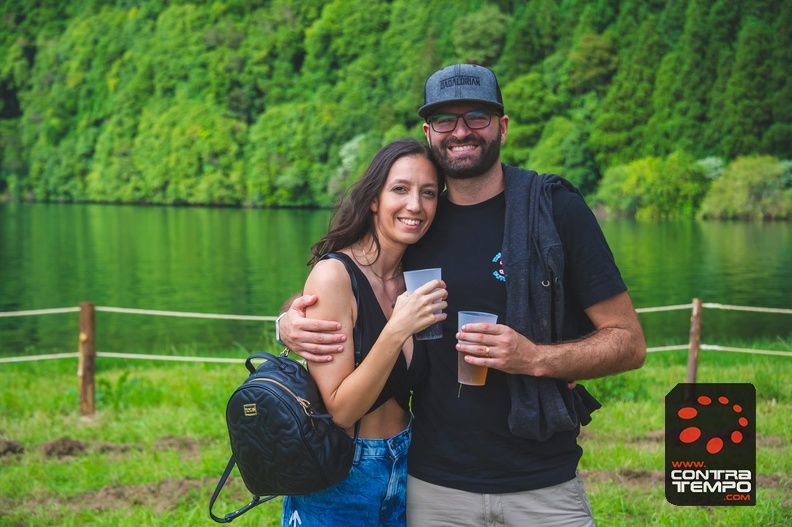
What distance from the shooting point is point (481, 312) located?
235 cm

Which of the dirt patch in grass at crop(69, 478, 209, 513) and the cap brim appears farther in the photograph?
the dirt patch in grass at crop(69, 478, 209, 513)

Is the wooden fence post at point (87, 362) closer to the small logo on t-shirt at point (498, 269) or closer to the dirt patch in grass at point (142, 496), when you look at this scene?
the dirt patch in grass at point (142, 496)

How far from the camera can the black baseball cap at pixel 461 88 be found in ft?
8.13

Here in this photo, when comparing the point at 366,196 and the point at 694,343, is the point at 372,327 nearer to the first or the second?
the point at 366,196

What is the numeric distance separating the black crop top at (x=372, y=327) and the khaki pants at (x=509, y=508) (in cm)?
33

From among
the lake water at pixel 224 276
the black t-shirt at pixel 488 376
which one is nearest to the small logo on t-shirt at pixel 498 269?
the black t-shirt at pixel 488 376

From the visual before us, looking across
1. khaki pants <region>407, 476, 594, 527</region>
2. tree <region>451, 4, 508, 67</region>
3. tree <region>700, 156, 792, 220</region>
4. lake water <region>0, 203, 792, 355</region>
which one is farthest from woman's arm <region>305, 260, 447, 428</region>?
tree <region>451, 4, 508, 67</region>

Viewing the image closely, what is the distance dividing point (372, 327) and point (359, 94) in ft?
239

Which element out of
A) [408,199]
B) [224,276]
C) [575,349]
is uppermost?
[408,199]

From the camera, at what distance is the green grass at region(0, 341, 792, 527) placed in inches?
170

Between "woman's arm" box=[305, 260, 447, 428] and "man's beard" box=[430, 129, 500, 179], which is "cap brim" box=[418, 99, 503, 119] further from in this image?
"woman's arm" box=[305, 260, 447, 428]

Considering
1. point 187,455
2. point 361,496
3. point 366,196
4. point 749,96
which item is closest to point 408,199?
point 366,196

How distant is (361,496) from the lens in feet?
7.86

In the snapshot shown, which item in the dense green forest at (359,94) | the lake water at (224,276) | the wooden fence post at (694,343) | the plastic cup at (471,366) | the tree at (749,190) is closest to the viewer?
the plastic cup at (471,366)
